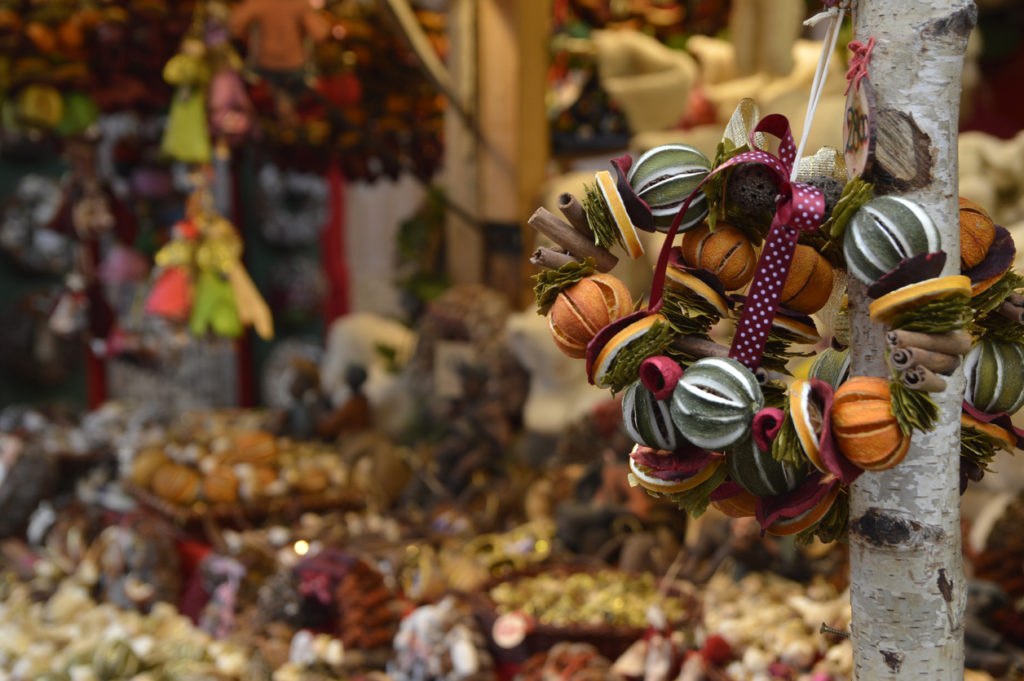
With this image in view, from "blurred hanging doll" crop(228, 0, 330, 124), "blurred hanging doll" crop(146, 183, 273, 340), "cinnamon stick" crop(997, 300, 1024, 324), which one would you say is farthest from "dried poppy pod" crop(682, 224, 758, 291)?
"blurred hanging doll" crop(228, 0, 330, 124)

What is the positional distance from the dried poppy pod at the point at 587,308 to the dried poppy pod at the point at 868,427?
7.3 inches

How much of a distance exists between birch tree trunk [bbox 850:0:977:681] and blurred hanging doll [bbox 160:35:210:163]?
2038 mm

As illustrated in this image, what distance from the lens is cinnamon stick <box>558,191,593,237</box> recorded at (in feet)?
2.70

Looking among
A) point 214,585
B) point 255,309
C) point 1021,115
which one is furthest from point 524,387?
point 1021,115

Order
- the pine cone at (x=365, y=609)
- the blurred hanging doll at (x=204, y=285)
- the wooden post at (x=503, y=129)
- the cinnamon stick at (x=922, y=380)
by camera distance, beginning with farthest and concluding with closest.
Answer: the wooden post at (x=503, y=129) → the blurred hanging doll at (x=204, y=285) → the pine cone at (x=365, y=609) → the cinnamon stick at (x=922, y=380)

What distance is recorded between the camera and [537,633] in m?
1.62

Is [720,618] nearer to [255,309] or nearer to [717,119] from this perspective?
[255,309]

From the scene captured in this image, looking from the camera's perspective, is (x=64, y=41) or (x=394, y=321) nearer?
(x=64, y=41)

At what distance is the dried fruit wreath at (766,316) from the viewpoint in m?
0.71

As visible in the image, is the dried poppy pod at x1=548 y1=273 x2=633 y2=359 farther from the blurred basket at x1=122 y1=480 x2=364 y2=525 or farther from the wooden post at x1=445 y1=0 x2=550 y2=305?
the wooden post at x1=445 y1=0 x2=550 y2=305

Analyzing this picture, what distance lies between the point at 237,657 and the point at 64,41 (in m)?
1.91

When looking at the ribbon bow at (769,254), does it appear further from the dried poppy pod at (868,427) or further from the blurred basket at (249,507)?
the blurred basket at (249,507)

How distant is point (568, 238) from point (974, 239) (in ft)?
1.08

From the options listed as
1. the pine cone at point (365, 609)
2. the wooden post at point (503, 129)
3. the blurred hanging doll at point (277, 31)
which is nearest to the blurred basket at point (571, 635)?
the pine cone at point (365, 609)
